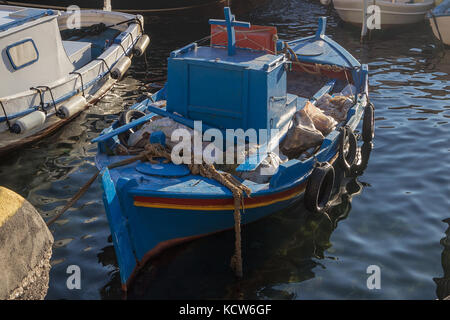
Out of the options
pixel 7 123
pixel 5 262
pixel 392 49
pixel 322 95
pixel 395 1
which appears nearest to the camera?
pixel 5 262

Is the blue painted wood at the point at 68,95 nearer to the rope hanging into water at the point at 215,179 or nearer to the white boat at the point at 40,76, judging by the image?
the white boat at the point at 40,76

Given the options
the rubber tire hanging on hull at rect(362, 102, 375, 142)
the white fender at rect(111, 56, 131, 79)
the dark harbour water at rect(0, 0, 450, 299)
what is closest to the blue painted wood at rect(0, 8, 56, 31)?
the white fender at rect(111, 56, 131, 79)

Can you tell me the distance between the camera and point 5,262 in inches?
252

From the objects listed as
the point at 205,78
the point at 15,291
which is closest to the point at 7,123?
the point at 205,78

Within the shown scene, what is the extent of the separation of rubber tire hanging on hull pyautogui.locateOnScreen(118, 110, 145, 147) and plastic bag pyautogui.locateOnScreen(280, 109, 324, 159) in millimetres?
2956

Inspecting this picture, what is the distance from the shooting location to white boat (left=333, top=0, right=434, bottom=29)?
22953 millimetres

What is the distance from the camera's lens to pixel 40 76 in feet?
42.8

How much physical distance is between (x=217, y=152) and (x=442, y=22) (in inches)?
599

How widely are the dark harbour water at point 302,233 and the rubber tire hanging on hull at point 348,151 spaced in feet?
1.84

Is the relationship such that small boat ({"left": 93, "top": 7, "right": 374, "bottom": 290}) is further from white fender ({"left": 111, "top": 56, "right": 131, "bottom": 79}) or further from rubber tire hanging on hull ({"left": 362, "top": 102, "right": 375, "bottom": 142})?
white fender ({"left": 111, "top": 56, "right": 131, "bottom": 79})

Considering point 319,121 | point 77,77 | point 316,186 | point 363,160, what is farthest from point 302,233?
point 77,77

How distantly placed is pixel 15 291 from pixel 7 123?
20.2 ft

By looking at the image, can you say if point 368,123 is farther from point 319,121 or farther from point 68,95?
point 68,95

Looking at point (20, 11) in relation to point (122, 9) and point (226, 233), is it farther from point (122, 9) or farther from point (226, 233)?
point (122, 9)
